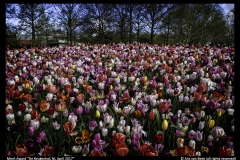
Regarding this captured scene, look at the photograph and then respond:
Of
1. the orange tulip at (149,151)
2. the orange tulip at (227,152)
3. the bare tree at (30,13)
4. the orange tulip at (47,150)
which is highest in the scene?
the bare tree at (30,13)

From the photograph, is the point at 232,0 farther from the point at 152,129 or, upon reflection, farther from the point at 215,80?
the point at 215,80

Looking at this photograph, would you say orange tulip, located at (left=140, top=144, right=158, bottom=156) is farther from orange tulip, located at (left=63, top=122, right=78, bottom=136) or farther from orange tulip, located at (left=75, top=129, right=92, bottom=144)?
orange tulip, located at (left=63, top=122, right=78, bottom=136)

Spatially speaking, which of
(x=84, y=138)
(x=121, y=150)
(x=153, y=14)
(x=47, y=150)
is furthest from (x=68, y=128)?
(x=153, y=14)

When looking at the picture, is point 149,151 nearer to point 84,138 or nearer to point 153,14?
point 84,138

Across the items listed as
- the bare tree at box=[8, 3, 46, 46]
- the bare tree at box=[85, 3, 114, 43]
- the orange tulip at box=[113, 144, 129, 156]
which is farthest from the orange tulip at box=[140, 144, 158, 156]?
the bare tree at box=[85, 3, 114, 43]

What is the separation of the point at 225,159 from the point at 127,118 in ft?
3.51

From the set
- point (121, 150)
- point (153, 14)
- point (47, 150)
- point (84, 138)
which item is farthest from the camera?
point (153, 14)

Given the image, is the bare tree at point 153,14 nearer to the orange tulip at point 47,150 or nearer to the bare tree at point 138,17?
the bare tree at point 138,17

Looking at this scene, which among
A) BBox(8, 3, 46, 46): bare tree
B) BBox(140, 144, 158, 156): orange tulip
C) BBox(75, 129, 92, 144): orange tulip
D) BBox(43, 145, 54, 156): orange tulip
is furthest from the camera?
BBox(8, 3, 46, 46): bare tree

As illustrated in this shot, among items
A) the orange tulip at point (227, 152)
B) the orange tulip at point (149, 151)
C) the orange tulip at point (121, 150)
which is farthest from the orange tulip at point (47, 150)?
the orange tulip at point (227, 152)

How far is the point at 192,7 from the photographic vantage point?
70.4 feet

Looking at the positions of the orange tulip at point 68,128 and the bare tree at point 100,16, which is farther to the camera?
the bare tree at point 100,16

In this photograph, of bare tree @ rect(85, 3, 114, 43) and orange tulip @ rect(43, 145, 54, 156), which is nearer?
orange tulip @ rect(43, 145, 54, 156)
